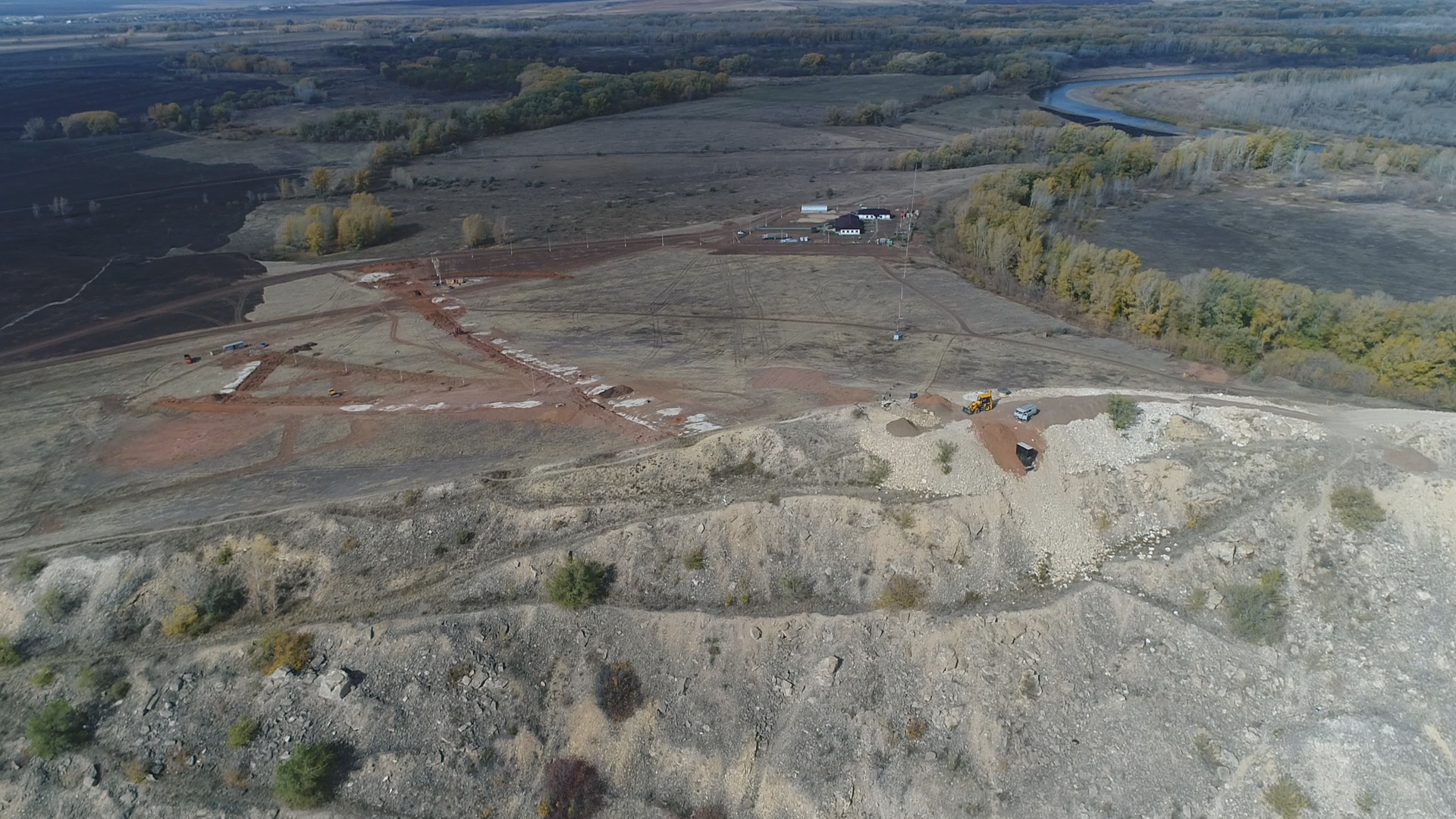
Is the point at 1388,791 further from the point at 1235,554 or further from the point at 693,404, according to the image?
the point at 693,404

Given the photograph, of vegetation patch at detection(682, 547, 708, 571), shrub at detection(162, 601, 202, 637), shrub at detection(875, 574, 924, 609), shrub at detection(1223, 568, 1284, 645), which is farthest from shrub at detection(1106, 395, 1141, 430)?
shrub at detection(162, 601, 202, 637)

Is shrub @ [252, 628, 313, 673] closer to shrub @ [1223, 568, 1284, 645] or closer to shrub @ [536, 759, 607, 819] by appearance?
shrub @ [536, 759, 607, 819]

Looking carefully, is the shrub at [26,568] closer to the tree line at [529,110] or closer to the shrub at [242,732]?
the shrub at [242,732]

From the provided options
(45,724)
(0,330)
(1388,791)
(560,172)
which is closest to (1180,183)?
(560,172)

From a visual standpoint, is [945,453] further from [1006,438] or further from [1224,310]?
[1224,310]

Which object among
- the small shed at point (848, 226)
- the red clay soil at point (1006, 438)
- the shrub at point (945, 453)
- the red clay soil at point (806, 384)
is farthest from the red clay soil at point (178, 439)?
the small shed at point (848, 226)

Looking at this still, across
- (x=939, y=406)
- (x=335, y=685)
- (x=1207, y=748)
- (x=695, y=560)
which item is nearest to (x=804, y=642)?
(x=695, y=560)
